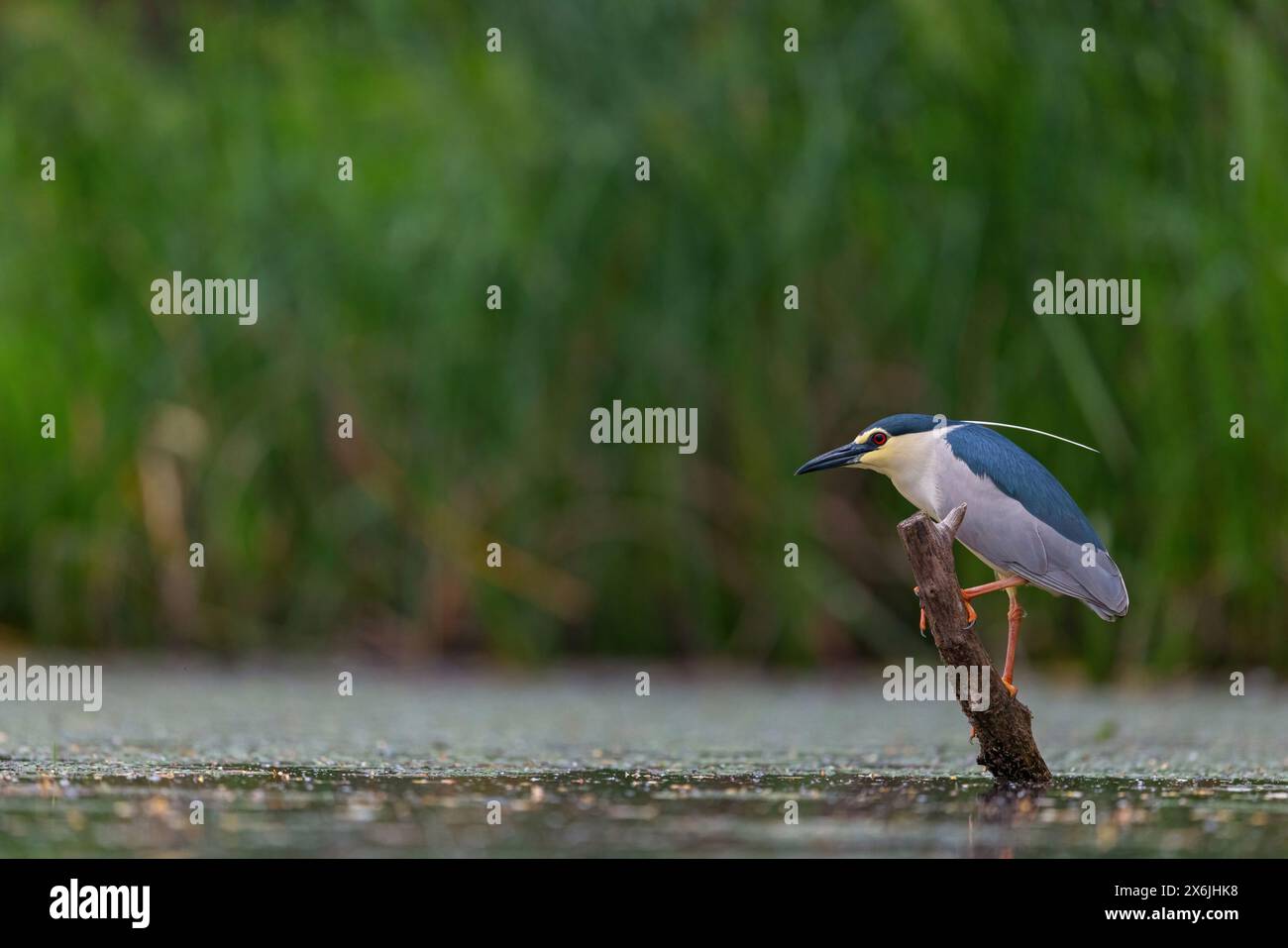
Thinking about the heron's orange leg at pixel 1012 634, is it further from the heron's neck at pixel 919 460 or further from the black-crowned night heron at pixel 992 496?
the heron's neck at pixel 919 460

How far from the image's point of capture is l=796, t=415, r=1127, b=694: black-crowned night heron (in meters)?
3.96

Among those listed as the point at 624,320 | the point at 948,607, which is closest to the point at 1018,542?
the point at 948,607

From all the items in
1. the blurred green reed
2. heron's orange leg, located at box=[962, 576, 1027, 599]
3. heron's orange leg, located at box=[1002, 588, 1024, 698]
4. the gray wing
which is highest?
the blurred green reed

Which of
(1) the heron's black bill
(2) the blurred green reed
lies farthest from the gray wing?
(2) the blurred green reed

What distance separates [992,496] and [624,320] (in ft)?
10.5

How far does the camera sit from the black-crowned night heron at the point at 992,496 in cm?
396

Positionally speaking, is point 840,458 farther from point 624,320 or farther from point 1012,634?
point 624,320

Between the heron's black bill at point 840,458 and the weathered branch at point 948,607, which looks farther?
the heron's black bill at point 840,458

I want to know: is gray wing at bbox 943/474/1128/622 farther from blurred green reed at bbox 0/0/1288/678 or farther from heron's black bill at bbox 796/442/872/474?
blurred green reed at bbox 0/0/1288/678

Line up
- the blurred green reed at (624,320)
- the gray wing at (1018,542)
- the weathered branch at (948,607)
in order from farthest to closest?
the blurred green reed at (624,320)
the gray wing at (1018,542)
the weathered branch at (948,607)

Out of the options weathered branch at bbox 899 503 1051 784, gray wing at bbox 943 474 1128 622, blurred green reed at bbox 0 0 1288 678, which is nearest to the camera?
weathered branch at bbox 899 503 1051 784

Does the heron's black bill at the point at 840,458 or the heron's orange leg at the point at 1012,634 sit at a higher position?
the heron's black bill at the point at 840,458

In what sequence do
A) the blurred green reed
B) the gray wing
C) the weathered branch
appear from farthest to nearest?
the blurred green reed, the gray wing, the weathered branch

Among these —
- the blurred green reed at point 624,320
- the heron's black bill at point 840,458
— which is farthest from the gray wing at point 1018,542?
the blurred green reed at point 624,320
